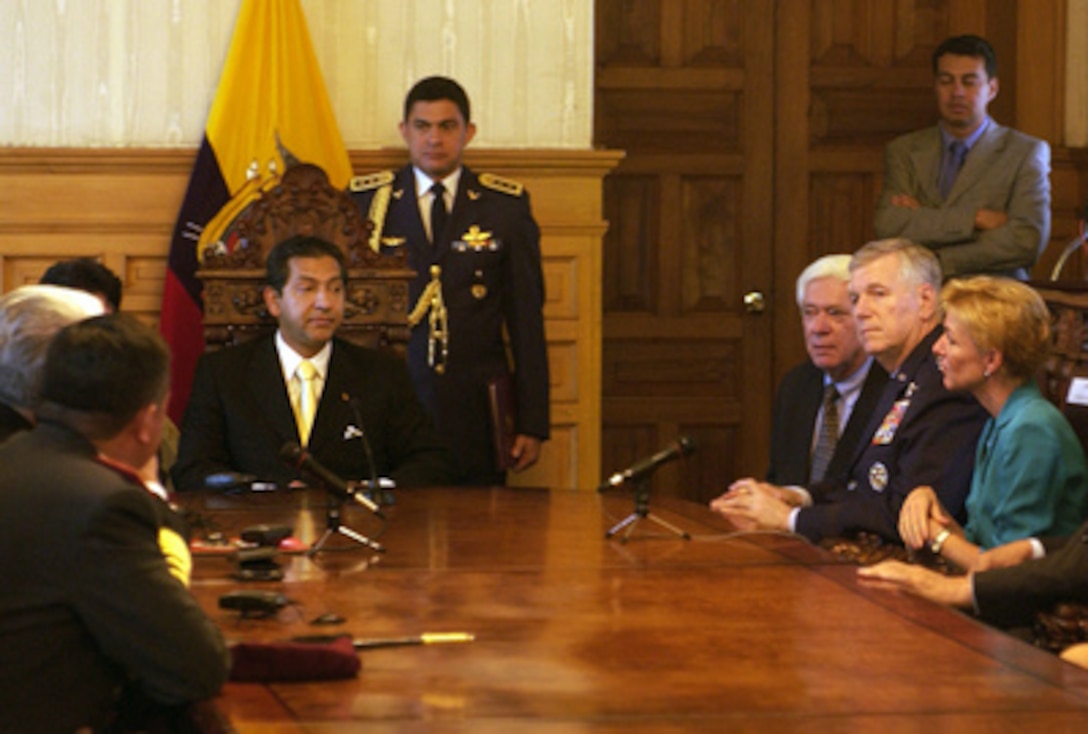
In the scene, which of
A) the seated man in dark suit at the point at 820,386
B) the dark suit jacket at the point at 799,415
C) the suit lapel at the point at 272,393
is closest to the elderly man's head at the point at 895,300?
the dark suit jacket at the point at 799,415

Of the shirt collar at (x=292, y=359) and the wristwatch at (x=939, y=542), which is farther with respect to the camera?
the shirt collar at (x=292, y=359)

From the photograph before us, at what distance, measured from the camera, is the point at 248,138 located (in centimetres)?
643

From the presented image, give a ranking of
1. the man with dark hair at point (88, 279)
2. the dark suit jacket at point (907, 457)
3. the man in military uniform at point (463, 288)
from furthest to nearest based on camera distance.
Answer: the man in military uniform at point (463, 288)
the man with dark hair at point (88, 279)
the dark suit jacket at point (907, 457)

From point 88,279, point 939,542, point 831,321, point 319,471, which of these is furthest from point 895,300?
point 88,279

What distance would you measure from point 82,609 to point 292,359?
112 inches

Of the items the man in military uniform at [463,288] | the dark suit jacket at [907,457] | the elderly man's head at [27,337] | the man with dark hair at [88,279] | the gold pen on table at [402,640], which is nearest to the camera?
the gold pen on table at [402,640]

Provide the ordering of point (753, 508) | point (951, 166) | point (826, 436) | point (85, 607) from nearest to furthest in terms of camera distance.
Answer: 1. point (85, 607)
2. point (753, 508)
3. point (826, 436)
4. point (951, 166)

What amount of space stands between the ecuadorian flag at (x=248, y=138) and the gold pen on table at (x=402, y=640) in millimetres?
3744

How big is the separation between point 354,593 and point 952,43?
4.40 m

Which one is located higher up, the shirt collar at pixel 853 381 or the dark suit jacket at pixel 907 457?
the shirt collar at pixel 853 381

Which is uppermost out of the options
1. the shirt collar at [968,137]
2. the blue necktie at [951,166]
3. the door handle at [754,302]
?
the shirt collar at [968,137]

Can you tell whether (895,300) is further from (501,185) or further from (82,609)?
(82,609)

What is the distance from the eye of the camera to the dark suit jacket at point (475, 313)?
615 centimetres

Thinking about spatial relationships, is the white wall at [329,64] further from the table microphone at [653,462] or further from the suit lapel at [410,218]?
the table microphone at [653,462]
